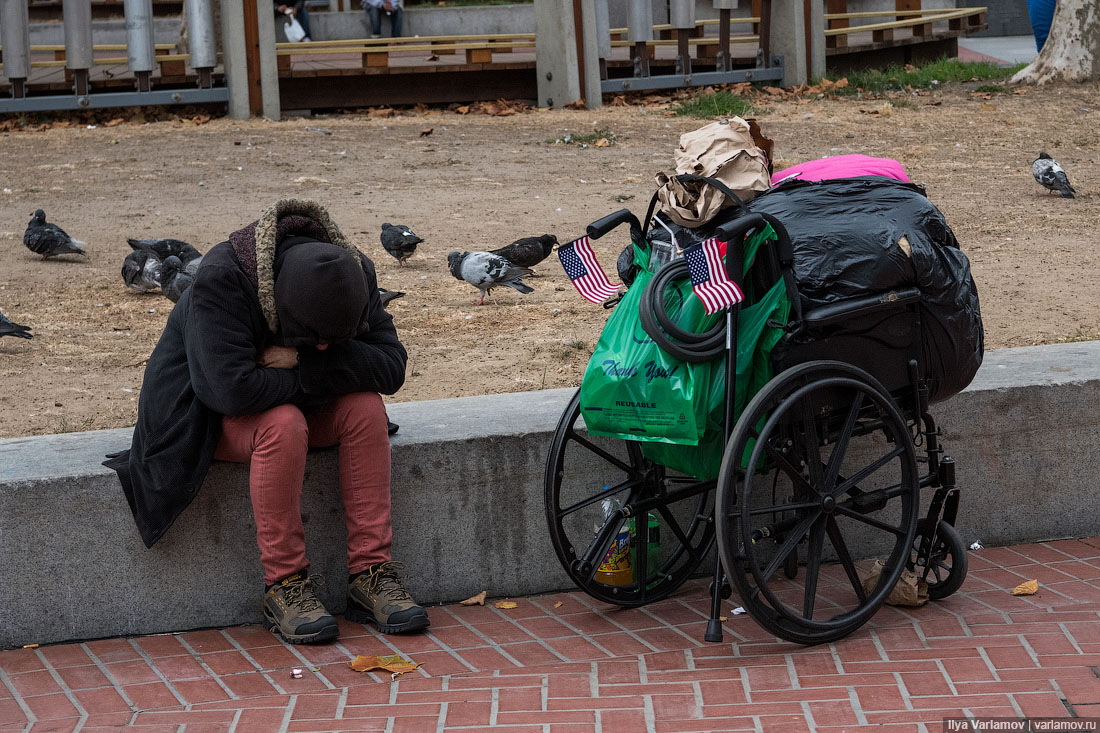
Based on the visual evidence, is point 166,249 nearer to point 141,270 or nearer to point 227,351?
point 141,270

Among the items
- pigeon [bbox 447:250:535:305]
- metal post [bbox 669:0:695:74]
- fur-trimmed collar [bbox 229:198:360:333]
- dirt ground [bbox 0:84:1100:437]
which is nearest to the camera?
fur-trimmed collar [bbox 229:198:360:333]

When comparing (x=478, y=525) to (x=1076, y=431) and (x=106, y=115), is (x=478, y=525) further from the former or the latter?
(x=106, y=115)

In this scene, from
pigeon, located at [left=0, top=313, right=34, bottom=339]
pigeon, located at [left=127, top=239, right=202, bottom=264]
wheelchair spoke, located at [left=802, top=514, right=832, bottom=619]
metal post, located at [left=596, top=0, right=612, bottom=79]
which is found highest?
metal post, located at [left=596, top=0, right=612, bottom=79]

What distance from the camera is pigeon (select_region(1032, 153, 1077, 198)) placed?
948cm

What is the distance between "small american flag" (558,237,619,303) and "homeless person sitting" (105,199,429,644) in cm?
62

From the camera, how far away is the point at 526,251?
7.68 meters

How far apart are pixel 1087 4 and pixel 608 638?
12514mm

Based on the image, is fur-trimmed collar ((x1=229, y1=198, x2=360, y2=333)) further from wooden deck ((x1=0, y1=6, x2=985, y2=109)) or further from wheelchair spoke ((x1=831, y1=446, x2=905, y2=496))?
wooden deck ((x1=0, y1=6, x2=985, y2=109))

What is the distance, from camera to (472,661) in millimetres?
3650

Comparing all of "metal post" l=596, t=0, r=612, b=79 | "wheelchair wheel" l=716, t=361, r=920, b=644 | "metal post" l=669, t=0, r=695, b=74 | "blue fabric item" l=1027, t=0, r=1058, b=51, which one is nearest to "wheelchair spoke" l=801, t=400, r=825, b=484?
"wheelchair wheel" l=716, t=361, r=920, b=644

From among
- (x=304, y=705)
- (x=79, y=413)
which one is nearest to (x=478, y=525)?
(x=304, y=705)

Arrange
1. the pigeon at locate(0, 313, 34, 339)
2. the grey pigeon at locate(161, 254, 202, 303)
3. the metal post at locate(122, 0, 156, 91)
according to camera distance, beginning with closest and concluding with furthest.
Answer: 1. the pigeon at locate(0, 313, 34, 339)
2. the grey pigeon at locate(161, 254, 202, 303)
3. the metal post at locate(122, 0, 156, 91)

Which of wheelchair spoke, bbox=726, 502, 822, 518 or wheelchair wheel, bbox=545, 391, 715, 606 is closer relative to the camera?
wheelchair spoke, bbox=726, 502, 822, 518

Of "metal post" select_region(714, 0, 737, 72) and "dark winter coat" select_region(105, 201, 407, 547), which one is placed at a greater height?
"metal post" select_region(714, 0, 737, 72)
